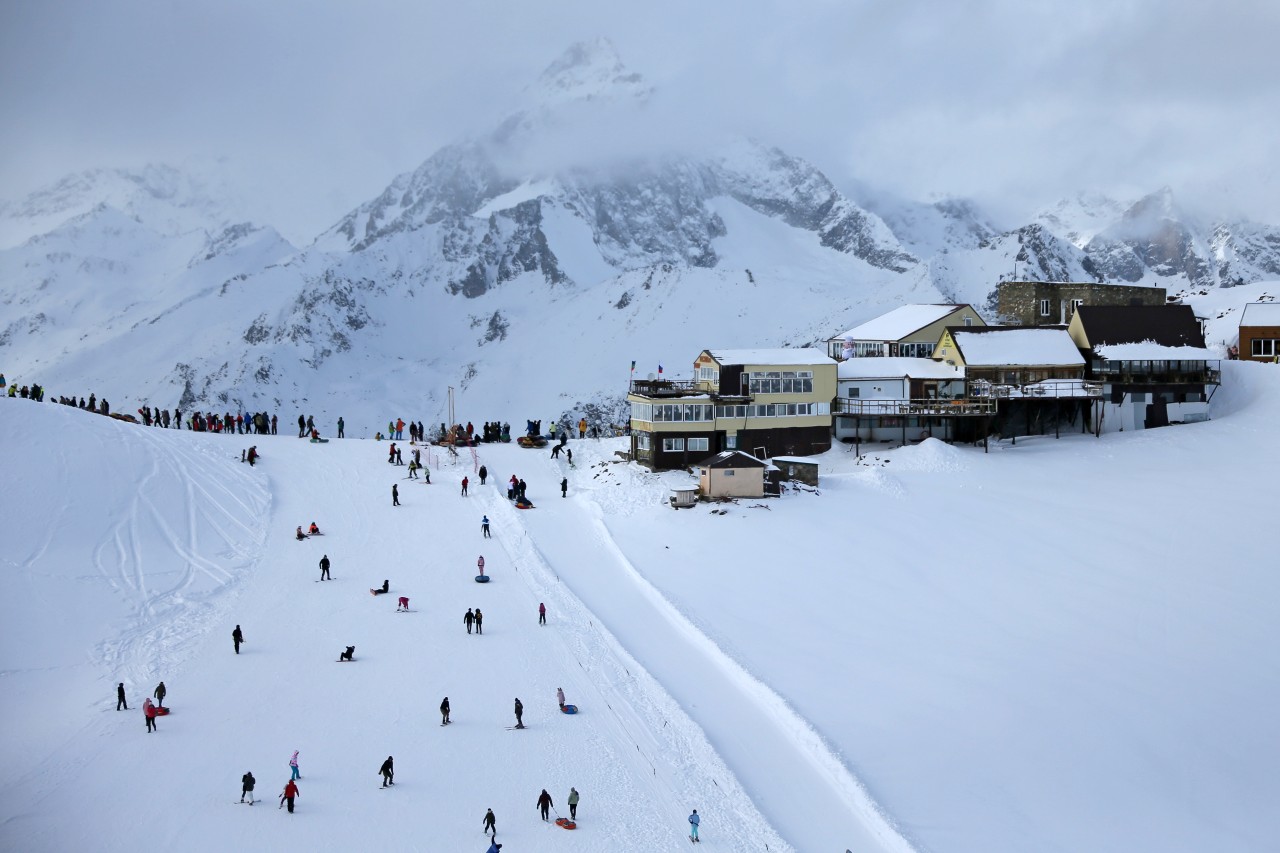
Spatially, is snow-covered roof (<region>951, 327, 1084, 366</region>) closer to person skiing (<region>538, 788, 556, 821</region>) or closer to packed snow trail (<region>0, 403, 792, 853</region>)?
packed snow trail (<region>0, 403, 792, 853</region>)

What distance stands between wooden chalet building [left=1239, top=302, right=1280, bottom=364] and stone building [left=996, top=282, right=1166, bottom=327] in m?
9.54

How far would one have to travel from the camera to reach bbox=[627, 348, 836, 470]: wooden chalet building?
172ft

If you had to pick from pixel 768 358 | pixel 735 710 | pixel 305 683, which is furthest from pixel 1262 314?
pixel 305 683

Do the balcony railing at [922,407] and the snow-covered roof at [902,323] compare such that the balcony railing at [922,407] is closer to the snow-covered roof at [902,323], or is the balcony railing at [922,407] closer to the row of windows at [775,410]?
the row of windows at [775,410]

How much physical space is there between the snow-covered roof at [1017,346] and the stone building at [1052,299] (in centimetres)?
1155

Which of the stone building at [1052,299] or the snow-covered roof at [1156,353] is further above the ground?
the stone building at [1052,299]

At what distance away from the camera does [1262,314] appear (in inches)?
2359

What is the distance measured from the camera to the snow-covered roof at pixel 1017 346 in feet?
183

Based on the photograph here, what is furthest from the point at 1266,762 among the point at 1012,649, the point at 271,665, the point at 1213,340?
the point at 1213,340

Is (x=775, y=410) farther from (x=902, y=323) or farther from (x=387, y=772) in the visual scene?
(x=387, y=772)

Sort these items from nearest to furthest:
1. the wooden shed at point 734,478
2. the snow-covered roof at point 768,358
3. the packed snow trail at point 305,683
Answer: the packed snow trail at point 305,683 < the wooden shed at point 734,478 < the snow-covered roof at point 768,358

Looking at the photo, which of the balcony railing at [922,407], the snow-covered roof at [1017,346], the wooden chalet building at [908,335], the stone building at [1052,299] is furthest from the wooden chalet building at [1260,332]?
the balcony railing at [922,407]

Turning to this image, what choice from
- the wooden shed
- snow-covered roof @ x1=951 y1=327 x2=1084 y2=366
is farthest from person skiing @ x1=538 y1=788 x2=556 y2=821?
snow-covered roof @ x1=951 y1=327 x2=1084 y2=366

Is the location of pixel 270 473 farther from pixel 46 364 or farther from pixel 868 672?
pixel 46 364
